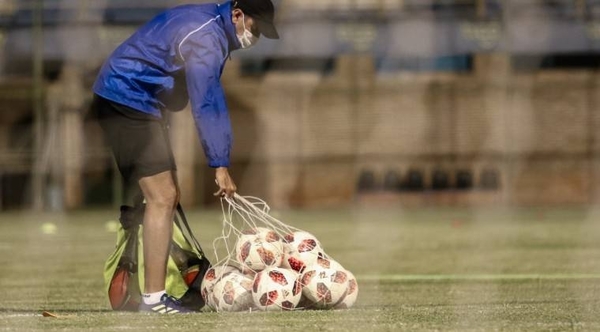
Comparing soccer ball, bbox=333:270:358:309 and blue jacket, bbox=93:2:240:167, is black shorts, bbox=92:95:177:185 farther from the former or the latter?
soccer ball, bbox=333:270:358:309

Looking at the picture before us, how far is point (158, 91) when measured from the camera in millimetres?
7402

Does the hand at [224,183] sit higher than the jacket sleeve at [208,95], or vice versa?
the jacket sleeve at [208,95]

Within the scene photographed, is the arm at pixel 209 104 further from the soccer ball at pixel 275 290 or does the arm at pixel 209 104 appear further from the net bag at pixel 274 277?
the soccer ball at pixel 275 290

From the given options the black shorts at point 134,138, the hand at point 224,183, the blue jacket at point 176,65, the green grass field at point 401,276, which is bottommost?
the green grass field at point 401,276

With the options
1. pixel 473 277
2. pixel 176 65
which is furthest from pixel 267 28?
pixel 473 277

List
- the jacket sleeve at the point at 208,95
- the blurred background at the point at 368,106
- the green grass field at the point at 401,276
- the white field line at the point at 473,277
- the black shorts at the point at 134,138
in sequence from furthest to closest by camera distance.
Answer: the blurred background at the point at 368,106 < the white field line at the point at 473,277 < the black shorts at the point at 134,138 < the jacket sleeve at the point at 208,95 < the green grass field at the point at 401,276

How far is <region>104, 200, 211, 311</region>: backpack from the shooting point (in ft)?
25.1

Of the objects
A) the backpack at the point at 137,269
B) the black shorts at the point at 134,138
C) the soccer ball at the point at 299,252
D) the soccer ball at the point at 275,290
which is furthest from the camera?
the backpack at the point at 137,269

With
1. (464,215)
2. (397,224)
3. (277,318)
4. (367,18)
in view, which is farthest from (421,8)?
(277,318)

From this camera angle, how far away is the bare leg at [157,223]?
728 cm

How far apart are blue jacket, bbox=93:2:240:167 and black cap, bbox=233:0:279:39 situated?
8 cm

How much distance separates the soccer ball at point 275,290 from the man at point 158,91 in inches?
15.8

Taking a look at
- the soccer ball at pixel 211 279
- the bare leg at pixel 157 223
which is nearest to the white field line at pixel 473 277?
the soccer ball at pixel 211 279

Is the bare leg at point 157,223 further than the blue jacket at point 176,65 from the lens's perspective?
Yes
